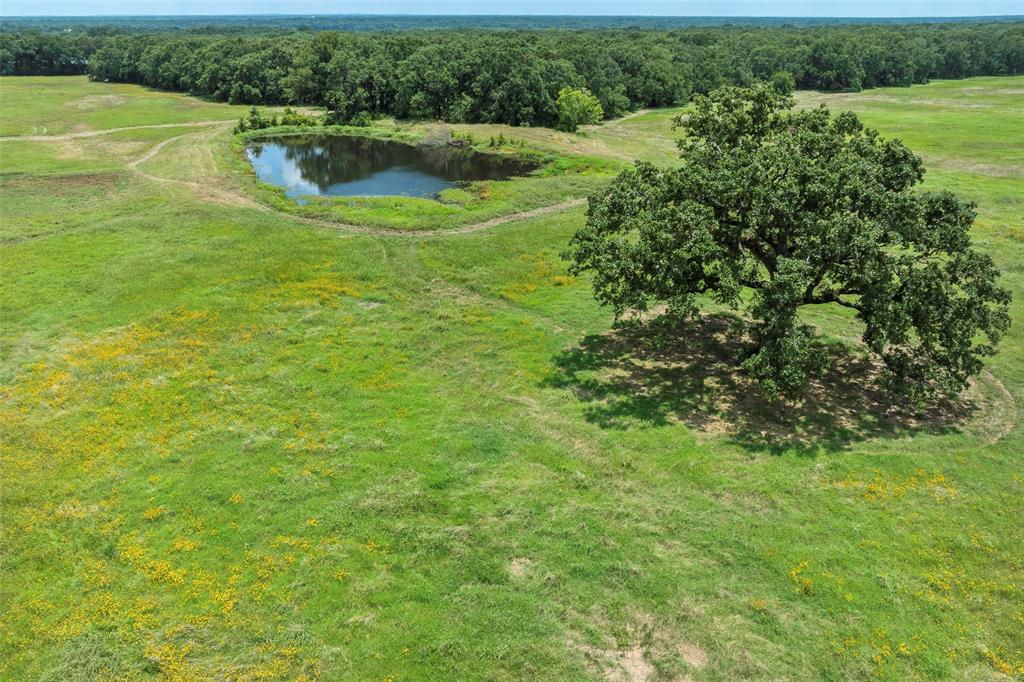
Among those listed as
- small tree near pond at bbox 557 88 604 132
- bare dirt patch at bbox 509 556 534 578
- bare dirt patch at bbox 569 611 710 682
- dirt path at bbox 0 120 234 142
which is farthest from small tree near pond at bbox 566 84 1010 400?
dirt path at bbox 0 120 234 142

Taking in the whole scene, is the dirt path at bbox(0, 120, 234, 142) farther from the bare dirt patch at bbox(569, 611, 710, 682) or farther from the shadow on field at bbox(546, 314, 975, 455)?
the bare dirt patch at bbox(569, 611, 710, 682)

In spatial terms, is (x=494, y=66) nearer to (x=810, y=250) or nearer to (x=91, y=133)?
(x=91, y=133)

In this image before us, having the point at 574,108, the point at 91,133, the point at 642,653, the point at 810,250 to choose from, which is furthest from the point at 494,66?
the point at 642,653

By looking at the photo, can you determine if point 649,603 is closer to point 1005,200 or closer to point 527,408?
point 527,408

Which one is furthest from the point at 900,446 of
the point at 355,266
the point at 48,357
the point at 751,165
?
the point at 48,357

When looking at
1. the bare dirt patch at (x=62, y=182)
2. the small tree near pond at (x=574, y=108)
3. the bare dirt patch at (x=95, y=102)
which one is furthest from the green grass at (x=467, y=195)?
the bare dirt patch at (x=95, y=102)
